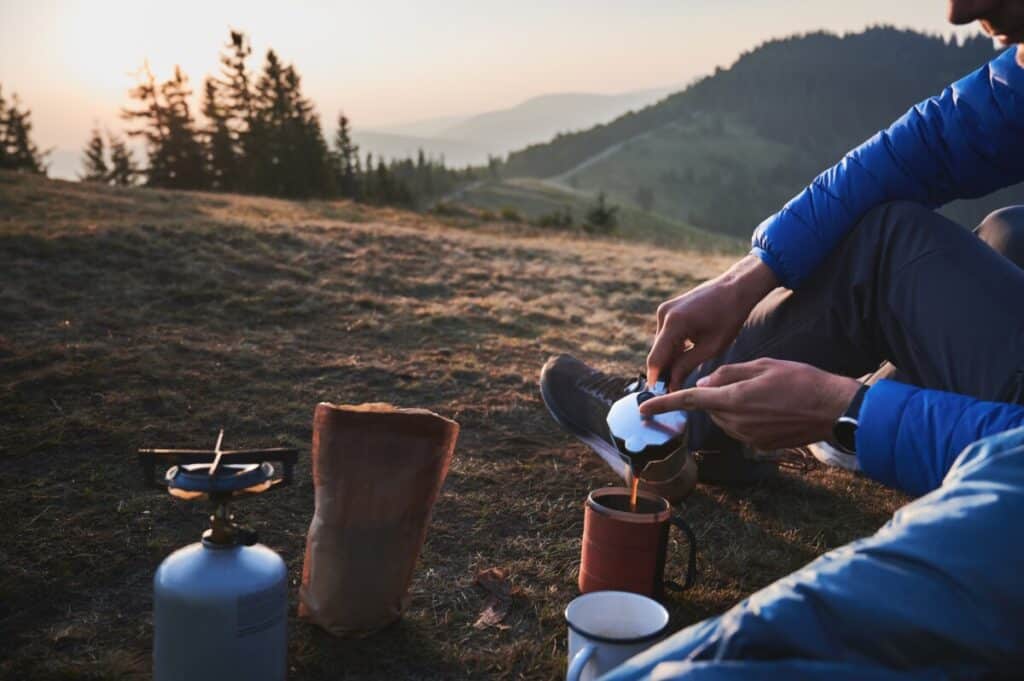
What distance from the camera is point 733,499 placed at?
123 inches

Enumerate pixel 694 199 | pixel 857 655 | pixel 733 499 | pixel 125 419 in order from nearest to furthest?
1. pixel 857 655
2. pixel 733 499
3. pixel 125 419
4. pixel 694 199

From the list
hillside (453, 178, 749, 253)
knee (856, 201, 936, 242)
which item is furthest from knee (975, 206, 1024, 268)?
hillside (453, 178, 749, 253)

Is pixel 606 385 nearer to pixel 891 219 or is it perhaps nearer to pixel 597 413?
pixel 597 413

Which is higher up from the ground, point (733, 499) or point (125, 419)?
point (125, 419)

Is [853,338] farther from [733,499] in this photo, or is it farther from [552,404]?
[552,404]

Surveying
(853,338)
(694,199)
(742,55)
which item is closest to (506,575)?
(853,338)

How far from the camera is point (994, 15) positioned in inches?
81.9

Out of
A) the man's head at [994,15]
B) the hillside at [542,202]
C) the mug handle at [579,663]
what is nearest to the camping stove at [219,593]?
the mug handle at [579,663]

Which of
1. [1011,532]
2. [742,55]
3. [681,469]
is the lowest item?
[681,469]

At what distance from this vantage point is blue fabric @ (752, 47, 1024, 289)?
99.3 inches

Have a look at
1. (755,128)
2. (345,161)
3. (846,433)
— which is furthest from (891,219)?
(755,128)

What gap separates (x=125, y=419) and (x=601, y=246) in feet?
34.0

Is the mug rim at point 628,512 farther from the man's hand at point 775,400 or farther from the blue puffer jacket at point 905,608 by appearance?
the blue puffer jacket at point 905,608

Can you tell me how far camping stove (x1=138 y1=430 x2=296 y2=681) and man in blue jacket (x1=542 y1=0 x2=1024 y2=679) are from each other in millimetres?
869
